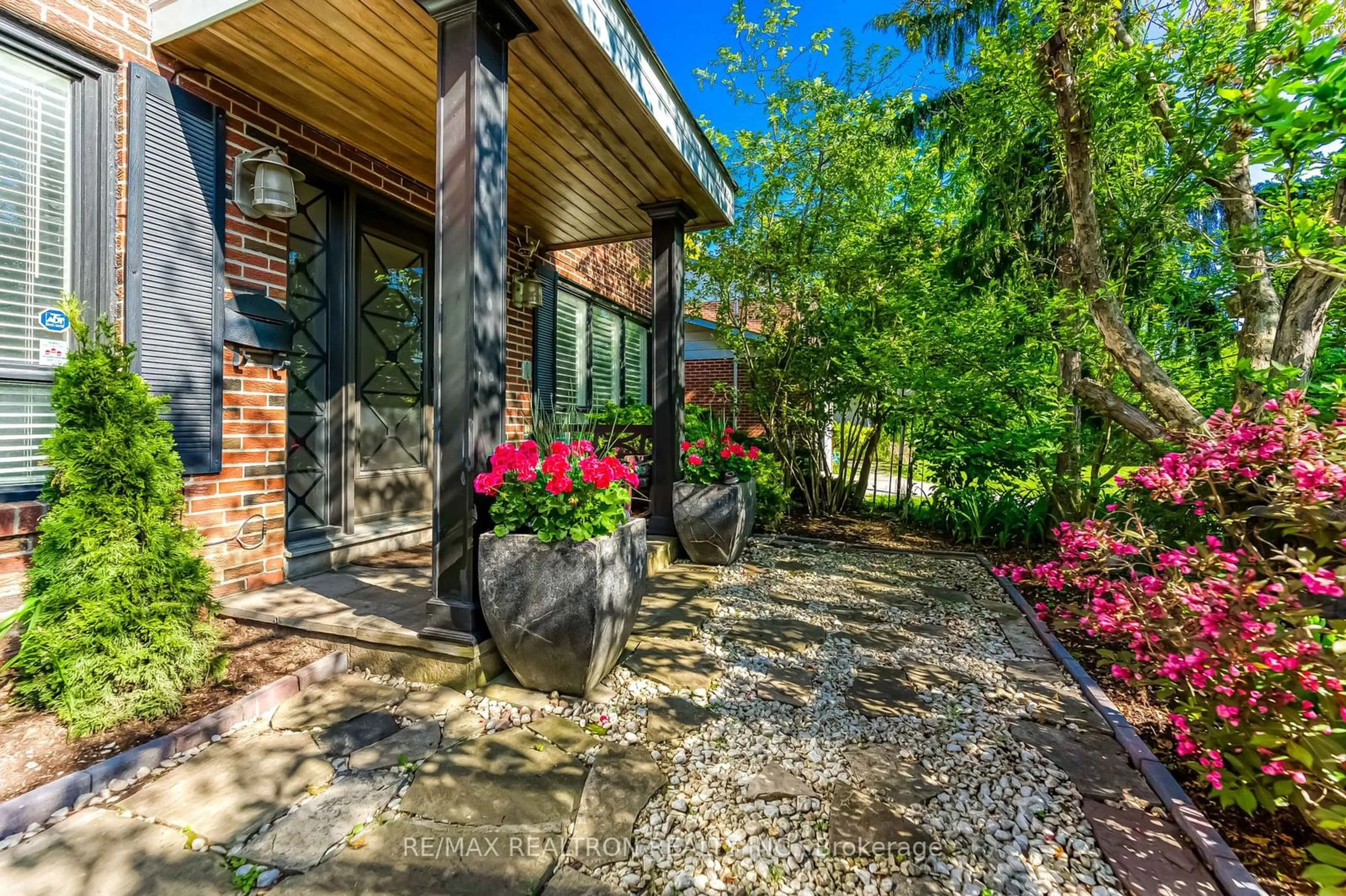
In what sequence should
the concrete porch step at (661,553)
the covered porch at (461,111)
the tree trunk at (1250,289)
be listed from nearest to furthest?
1. the covered porch at (461,111)
2. the tree trunk at (1250,289)
3. the concrete porch step at (661,553)

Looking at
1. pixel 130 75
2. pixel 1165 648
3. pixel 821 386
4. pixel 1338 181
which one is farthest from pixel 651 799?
pixel 821 386

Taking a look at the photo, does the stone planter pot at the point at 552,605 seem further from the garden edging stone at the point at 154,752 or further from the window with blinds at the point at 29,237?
the window with blinds at the point at 29,237

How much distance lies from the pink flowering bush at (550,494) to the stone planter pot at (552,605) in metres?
0.06

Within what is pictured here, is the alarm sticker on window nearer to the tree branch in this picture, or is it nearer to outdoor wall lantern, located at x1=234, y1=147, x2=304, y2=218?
outdoor wall lantern, located at x1=234, y1=147, x2=304, y2=218

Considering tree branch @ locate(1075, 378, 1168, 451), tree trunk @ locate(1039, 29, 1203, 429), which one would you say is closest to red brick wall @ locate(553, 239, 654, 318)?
tree trunk @ locate(1039, 29, 1203, 429)

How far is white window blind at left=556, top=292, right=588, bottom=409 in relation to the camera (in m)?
5.79

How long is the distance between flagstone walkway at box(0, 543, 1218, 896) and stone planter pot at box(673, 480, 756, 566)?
163cm

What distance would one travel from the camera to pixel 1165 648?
6.03 feet

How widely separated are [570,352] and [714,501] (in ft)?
9.14

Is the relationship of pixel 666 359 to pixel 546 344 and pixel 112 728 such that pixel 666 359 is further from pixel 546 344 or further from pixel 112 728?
pixel 112 728

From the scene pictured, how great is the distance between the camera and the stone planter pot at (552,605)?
204cm

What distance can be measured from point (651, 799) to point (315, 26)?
10.8 feet

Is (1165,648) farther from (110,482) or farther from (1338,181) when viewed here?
(110,482)

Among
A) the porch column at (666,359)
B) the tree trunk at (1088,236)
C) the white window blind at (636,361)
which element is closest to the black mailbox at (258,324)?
the porch column at (666,359)
